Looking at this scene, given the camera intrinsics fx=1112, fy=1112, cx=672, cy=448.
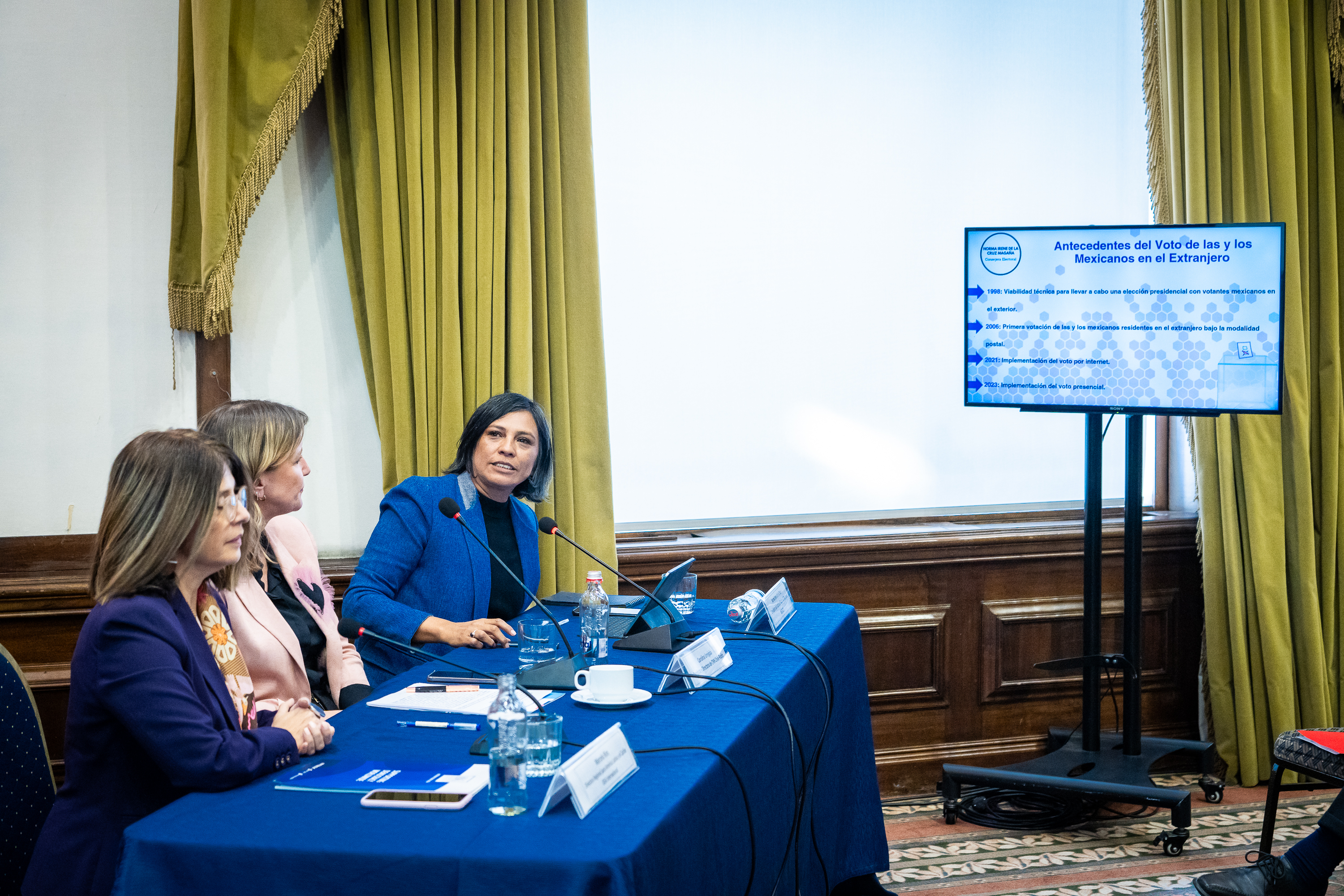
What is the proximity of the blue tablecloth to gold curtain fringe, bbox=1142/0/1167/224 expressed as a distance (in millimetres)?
2394

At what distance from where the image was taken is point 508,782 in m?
1.38

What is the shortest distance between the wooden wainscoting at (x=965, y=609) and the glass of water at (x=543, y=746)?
6.26ft

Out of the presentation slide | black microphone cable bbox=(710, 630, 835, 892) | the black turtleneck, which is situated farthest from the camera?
the presentation slide

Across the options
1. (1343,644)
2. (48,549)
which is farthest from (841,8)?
(48,549)

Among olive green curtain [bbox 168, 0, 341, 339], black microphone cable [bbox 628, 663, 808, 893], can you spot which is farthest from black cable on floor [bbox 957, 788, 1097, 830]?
olive green curtain [bbox 168, 0, 341, 339]

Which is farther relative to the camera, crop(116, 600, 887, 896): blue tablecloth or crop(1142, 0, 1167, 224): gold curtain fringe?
crop(1142, 0, 1167, 224): gold curtain fringe

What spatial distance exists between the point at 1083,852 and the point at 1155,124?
231 centimetres

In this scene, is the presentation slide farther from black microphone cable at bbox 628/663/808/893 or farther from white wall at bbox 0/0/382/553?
white wall at bbox 0/0/382/553

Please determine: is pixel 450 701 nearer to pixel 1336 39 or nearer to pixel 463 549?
pixel 463 549

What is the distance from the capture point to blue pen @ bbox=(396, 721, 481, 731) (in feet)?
5.71

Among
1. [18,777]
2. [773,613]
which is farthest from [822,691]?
[18,777]

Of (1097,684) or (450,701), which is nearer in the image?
(450,701)

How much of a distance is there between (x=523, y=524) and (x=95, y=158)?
165cm

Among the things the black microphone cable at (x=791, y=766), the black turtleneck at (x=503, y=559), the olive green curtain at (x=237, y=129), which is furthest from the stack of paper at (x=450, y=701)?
the olive green curtain at (x=237, y=129)
